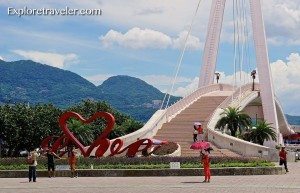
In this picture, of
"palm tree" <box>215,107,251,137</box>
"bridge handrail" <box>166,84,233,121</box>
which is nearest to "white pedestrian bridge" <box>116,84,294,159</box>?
"bridge handrail" <box>166,84,233,121</box>

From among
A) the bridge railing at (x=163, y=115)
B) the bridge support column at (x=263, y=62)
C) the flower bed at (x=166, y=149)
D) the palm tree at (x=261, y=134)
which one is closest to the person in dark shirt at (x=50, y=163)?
the flower bed at (x=166, y=149)

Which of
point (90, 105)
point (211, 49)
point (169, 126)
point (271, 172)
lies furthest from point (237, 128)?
point (90, 105)

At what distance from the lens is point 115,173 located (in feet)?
104

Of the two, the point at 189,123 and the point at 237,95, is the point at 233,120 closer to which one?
the point at 189,123

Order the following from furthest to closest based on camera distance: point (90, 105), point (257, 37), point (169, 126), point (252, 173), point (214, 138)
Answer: point (90, 105) < point (257, 37) < point (169, 126) < point (214, 138) < point (252, 173)

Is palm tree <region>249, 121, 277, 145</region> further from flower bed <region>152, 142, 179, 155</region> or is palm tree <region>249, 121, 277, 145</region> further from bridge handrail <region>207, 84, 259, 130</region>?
flower bed <region>152, 142, 179, 155</region>

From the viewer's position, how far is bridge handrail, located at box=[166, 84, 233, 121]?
6332 centimetres

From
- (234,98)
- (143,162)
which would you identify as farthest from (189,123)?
(143,162)

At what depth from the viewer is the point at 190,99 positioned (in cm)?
7044

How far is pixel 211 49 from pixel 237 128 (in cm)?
2215

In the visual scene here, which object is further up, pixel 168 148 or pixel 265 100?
pixel 265 100

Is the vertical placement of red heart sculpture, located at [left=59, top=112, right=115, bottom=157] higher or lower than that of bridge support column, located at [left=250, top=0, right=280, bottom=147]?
lower

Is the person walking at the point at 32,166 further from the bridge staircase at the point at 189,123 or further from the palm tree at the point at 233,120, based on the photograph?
the palm tree at the point at 233,120

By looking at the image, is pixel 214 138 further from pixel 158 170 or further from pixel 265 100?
pixel 158 170
